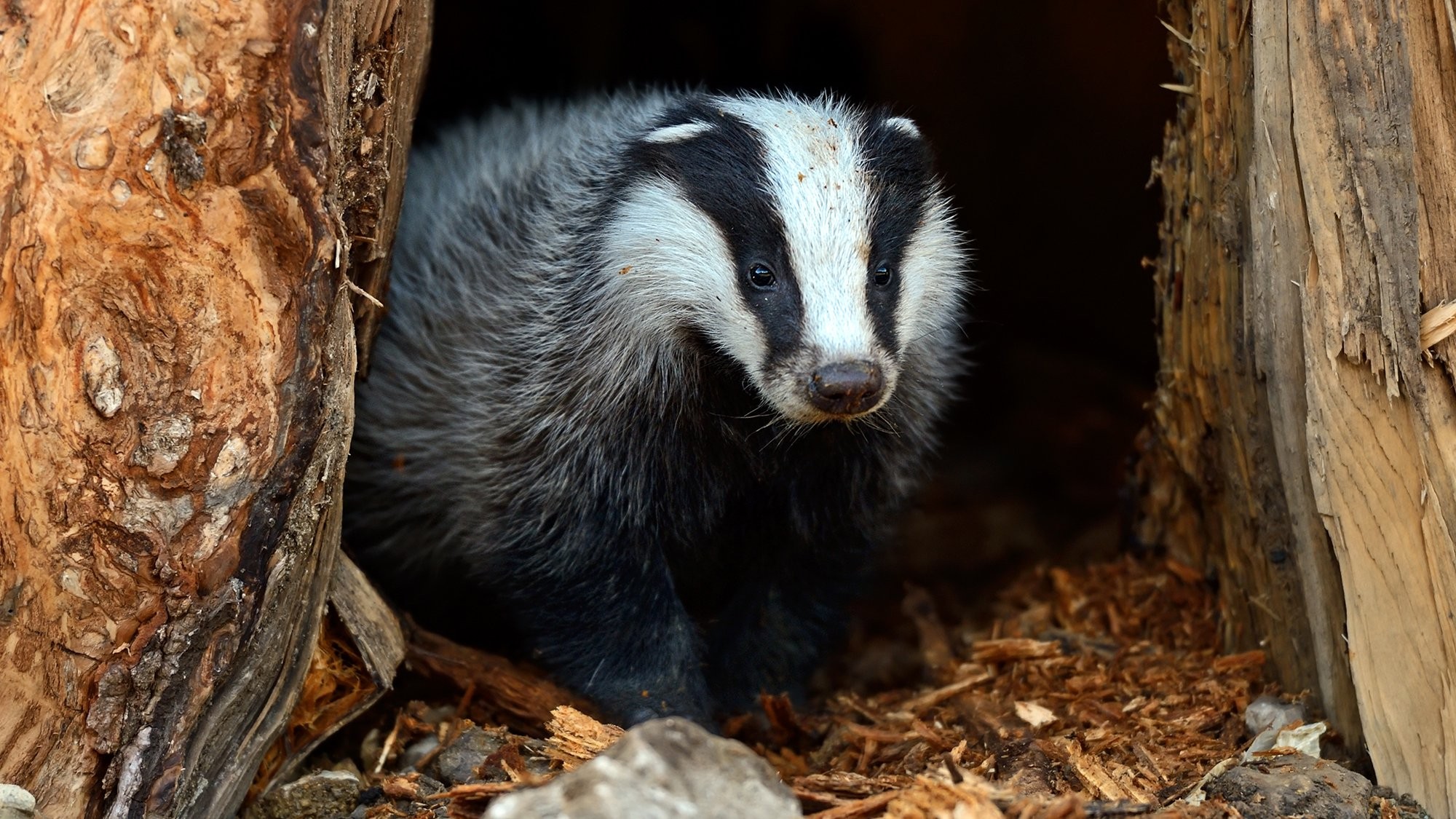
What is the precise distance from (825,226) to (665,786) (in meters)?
1.78

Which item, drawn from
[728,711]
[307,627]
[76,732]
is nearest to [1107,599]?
[728,711]

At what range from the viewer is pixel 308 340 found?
3.26 meters

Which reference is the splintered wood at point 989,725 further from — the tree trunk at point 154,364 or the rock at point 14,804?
the rock at point 14,804

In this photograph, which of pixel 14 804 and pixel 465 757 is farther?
pixel 465 757

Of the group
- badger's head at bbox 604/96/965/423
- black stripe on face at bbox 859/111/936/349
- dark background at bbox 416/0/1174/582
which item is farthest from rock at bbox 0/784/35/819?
dark background at bbox 416/0/1174/582

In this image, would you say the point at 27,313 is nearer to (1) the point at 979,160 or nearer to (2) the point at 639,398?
(2) the point at 639,398

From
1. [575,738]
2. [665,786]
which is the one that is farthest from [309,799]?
[665,786]

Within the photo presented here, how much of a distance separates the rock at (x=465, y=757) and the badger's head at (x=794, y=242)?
136 cm

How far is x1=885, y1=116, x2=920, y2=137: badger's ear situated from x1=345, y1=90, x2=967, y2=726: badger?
1.8 inches

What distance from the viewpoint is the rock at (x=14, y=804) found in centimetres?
300

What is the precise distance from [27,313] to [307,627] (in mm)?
1120

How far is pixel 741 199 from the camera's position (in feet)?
12.8

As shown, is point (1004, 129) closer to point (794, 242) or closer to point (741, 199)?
point (741, 199)

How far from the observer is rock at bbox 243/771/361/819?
3.69m
